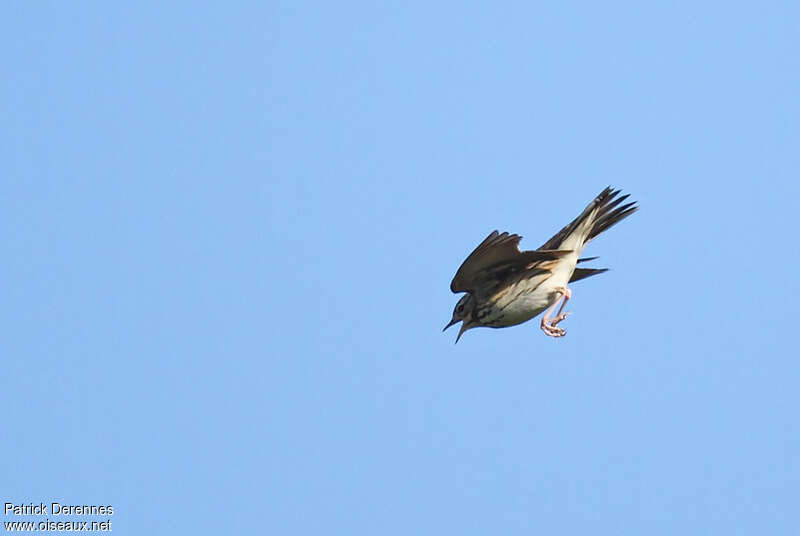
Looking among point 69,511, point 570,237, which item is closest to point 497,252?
point 570,237

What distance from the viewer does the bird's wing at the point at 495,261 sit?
1123cm

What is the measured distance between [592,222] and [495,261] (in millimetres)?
1206

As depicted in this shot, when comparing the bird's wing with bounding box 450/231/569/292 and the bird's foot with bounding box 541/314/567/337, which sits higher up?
the bird's wing with bounding box 450/231/569/292

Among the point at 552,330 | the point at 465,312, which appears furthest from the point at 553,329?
the point at 465,312

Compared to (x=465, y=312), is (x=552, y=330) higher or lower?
lower

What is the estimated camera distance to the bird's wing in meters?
11.2

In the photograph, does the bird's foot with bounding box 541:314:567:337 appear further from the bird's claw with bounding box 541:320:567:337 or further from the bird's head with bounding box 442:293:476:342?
the bird's head with bounding box 442:293:476:342

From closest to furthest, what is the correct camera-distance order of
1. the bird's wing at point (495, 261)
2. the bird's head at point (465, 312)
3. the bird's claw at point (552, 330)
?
1. the bird's wing at point (495, 261)
2. the bird's claw at point (552, 330)
3. the bird's head at point (465, 312)

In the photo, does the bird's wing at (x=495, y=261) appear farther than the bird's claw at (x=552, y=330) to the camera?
No

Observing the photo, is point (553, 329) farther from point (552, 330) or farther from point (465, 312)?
point (465, 312)

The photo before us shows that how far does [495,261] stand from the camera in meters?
11.7

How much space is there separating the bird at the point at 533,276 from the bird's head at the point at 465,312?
1cm

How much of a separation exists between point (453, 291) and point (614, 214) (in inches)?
77.1

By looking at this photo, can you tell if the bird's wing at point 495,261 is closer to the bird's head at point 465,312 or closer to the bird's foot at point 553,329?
the bird's head at point 465,312
